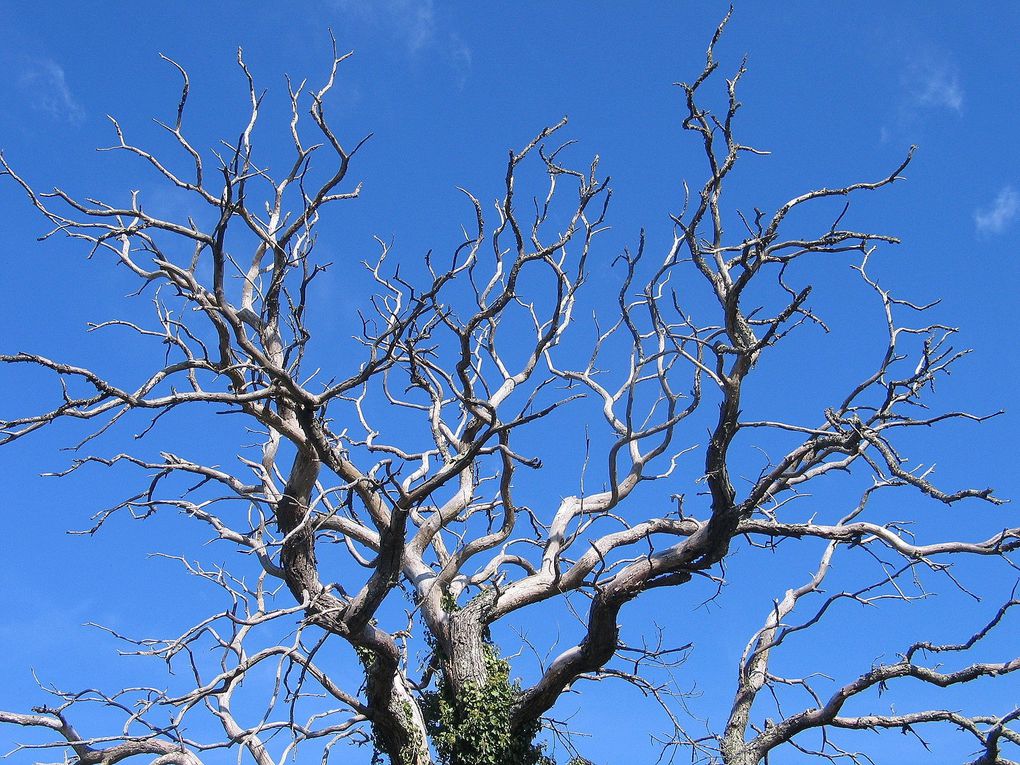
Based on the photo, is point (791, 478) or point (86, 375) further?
point (791, 478)

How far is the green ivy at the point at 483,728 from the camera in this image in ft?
25.6

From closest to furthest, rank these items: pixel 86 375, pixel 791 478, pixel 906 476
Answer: pixel 86 375
pixel 906 476
pixel 791 478

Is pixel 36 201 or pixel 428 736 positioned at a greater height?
pixel 36 201

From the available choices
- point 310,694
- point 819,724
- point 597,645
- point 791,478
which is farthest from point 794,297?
point 310,694

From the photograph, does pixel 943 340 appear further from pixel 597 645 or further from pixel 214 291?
pixel 214 291

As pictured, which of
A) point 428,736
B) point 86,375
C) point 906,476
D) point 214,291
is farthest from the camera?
point 428,736

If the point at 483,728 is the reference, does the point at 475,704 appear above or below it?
above

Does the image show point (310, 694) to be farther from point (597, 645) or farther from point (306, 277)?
point (306, 277)

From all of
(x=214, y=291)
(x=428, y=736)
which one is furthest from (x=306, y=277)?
(x=428, y=736)

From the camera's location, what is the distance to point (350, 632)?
7336 millimetres

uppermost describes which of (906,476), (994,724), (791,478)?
(791,478)

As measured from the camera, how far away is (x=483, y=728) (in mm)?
7828

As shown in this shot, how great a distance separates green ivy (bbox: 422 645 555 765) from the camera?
7809 mm

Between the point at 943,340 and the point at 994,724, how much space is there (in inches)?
110
